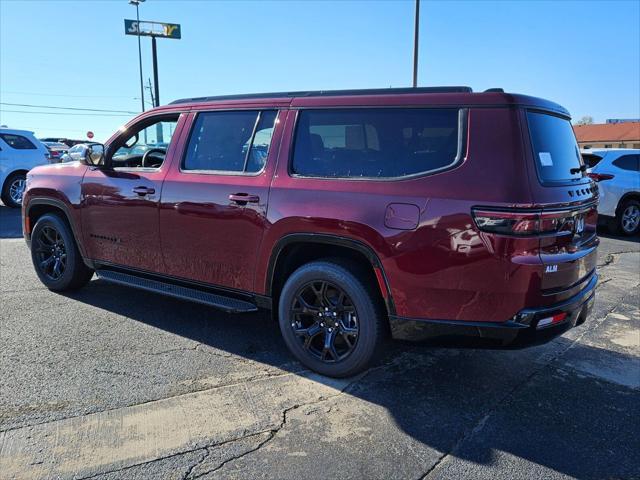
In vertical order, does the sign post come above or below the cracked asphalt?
above

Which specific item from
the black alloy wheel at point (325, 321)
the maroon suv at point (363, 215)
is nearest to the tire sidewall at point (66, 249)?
the maroon suv at point (363, 215)

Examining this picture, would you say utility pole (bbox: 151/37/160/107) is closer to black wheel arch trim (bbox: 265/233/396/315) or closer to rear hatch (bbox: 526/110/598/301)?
black wheel arch trim (bbox: 265/233/396/315)

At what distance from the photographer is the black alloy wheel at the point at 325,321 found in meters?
3.35

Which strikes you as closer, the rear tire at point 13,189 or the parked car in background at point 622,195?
the parked car in background at point 622,195

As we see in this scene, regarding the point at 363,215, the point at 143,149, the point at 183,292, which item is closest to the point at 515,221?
the point at 363,215

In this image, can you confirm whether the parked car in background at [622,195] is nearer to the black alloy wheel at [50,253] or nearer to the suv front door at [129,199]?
the suv front door at [129,199]

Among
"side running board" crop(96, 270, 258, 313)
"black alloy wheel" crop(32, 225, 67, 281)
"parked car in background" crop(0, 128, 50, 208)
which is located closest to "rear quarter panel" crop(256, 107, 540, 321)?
"side running board" crop(96, 270, 258, 313)

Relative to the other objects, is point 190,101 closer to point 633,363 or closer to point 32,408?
point 32,408

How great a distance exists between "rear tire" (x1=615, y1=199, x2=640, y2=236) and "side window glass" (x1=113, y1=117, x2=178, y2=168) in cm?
905

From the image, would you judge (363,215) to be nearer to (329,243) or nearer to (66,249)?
(329,243)

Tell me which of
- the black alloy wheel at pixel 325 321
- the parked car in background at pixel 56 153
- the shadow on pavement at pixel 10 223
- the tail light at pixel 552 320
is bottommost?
the shadow on pavement at pixel 10 223

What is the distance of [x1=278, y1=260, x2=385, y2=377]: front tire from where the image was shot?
321 cm

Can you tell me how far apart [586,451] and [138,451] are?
2.37 metres

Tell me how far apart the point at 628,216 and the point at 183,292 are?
944 cm
